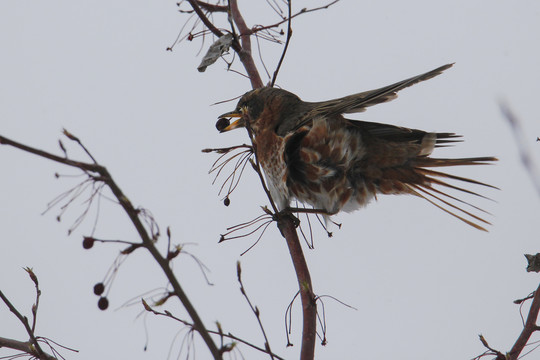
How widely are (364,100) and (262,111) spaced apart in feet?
3.30

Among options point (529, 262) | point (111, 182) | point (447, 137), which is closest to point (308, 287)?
point (529, 262)

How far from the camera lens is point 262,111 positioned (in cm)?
441

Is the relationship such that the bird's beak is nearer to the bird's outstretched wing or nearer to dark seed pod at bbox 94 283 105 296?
the bird's outstretched wing

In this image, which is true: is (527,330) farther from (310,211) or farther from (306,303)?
(310,211)

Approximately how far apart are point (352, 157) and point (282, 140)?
1.50 feet

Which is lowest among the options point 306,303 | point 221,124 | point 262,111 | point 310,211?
Result: point 306,303

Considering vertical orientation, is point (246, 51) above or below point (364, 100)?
above

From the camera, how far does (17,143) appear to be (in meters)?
1.24

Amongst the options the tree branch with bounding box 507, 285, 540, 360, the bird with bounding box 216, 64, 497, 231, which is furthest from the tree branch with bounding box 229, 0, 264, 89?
the tree branch with bounding box 507, 285, 540, 360

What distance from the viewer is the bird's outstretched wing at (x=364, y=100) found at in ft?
10.5

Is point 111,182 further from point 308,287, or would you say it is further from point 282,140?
point 282,140

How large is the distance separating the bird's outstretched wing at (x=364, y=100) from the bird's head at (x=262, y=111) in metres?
0.26

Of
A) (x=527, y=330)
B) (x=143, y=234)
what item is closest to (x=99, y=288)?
(x=143, y=234)

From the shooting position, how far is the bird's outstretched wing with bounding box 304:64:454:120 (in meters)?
3.21
